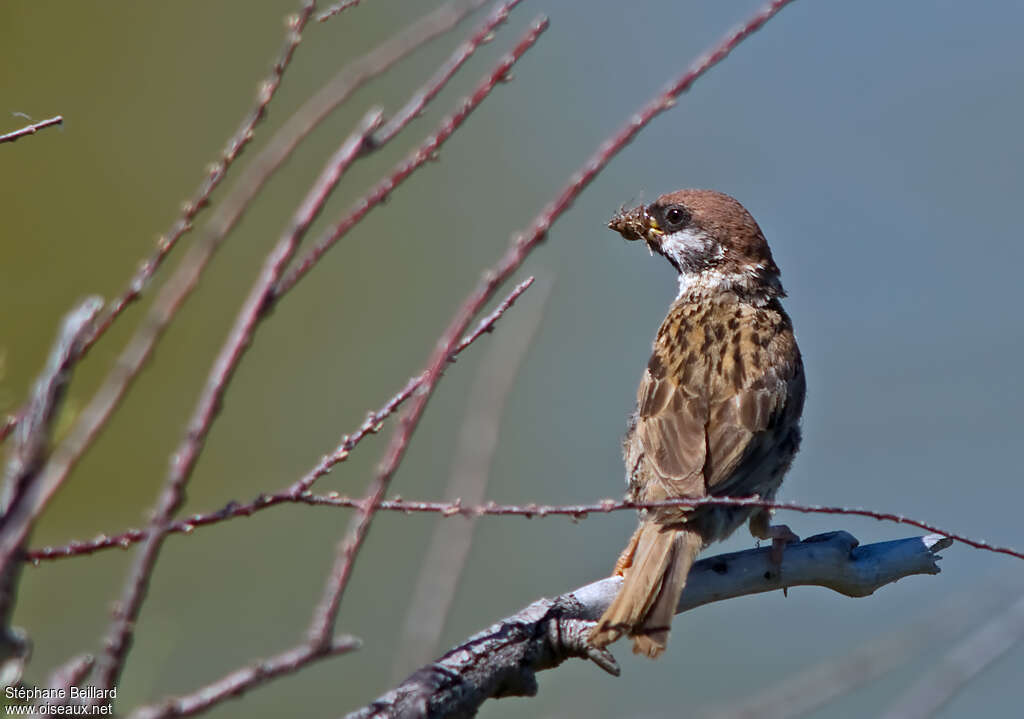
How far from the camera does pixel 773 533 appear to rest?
368 cm

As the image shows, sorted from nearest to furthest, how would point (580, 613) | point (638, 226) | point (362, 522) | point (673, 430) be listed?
1. point (362, 522)
2. point (580, 613)
3. point (673, 430)
4. point (638, 226)

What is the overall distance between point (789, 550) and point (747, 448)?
484 millimetres

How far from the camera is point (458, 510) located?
1741mm

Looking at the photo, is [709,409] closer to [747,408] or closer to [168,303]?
[747,408]

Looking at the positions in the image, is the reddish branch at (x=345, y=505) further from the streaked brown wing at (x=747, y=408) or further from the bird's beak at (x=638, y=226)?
the bird's beak at (x=638, y=226)

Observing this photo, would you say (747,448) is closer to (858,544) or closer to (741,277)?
(858,544)

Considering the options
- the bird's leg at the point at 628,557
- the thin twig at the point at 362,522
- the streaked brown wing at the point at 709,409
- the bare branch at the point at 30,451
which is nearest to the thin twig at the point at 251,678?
the thin twig at the point at 362,522

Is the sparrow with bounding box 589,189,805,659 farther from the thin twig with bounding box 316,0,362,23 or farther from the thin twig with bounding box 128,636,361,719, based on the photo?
the thin twig with bounding box 128,636,361,719

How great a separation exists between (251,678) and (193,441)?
0.81ft

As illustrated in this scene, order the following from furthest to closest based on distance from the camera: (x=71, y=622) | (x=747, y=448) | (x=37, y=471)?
(x=71, y=622), (x=747, y=448), (x=37, y=471)

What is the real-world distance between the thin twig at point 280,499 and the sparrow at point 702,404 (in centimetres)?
110


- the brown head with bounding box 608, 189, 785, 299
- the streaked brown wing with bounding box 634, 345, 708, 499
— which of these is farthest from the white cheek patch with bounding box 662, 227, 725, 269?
the streaked brown wing with bounding box 634, 345, 708, 499

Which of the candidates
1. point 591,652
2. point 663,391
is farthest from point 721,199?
point 591,652

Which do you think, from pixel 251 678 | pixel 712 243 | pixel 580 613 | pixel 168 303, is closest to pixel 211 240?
pixel 168 303
